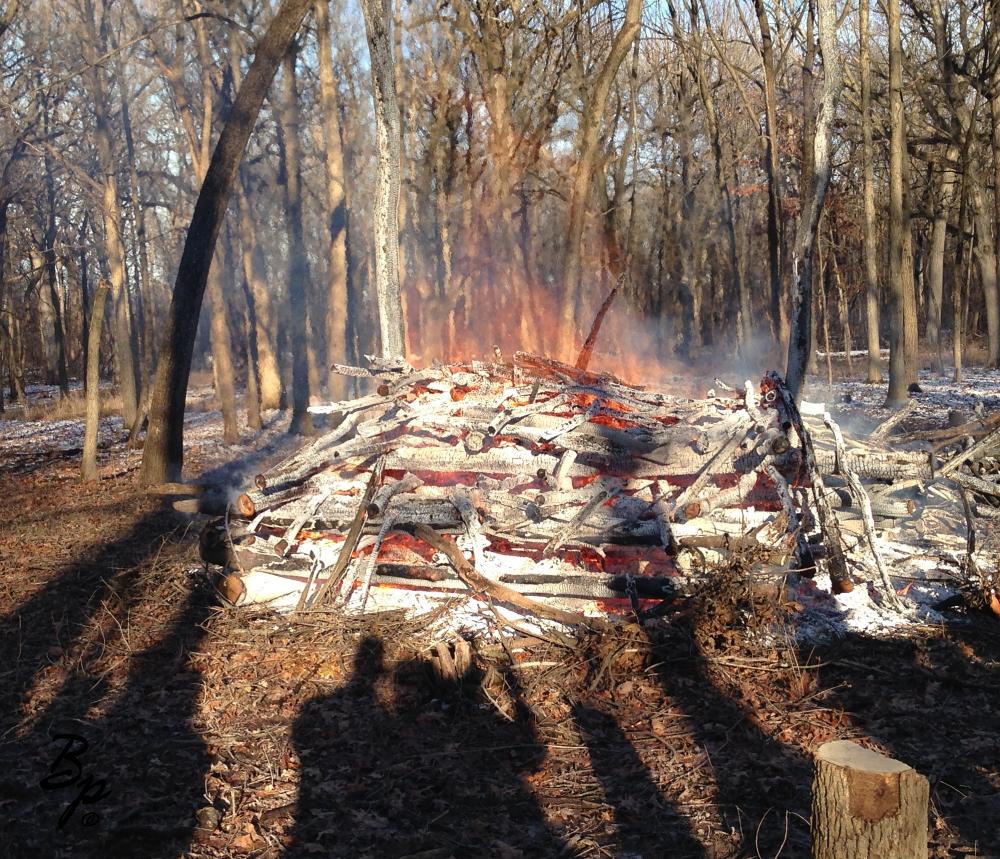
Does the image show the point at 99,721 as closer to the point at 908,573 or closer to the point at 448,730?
the point at 448,730

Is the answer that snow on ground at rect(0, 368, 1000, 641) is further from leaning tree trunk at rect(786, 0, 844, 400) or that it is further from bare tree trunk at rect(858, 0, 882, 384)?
bare tree trunk at rect(858, 0, 882, 384)

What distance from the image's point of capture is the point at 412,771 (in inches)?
173

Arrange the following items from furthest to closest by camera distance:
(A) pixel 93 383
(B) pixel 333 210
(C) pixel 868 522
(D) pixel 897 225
→ (B) pixel 333 210, (D) pixel 897 225, (A) pixel 93 383, (C) pixel 868 522

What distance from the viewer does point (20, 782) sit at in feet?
14.1

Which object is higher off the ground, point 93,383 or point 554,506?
point 93,383

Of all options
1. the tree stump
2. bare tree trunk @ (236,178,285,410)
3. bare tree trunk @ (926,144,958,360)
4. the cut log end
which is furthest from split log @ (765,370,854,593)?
bare tree trunk @ (926,144,958,360)

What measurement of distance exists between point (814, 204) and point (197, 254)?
25.6ft

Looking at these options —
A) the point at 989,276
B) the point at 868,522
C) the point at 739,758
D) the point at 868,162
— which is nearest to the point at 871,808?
the point at 739,758

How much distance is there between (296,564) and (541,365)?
363 cm

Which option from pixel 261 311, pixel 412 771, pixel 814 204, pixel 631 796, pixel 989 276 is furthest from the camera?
pixel 989 276

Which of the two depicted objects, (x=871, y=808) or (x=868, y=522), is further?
(x=868, y=522)

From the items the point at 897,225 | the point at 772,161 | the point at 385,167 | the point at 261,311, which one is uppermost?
the point at 772,161

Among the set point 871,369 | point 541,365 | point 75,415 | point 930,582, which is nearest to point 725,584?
point 930,582

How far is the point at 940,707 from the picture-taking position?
4852 millimetres
